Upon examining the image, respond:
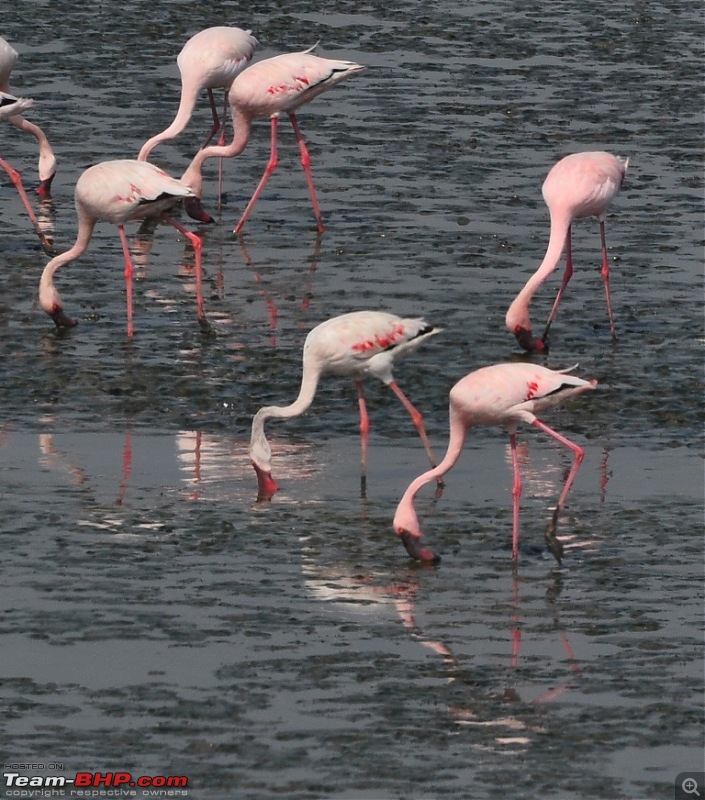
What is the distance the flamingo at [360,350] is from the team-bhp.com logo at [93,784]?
3617mm

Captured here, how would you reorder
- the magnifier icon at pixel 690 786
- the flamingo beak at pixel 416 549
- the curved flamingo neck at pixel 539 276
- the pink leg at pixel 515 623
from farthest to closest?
1. the curved flamingo neck at pixel 539 276
2. the flamingo beak at pixel 416 549
3. the pink leg at pixel 515 623
4. the magnifier icon at pixel 690 786

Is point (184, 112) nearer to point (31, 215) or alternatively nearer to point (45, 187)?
point (45, 187)

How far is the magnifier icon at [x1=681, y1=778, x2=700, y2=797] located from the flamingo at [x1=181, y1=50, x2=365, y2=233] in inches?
350

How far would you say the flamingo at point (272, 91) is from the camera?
15.1 metres

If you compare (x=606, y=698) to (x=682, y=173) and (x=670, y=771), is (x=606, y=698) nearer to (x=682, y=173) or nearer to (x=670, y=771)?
(x=670, y=771)

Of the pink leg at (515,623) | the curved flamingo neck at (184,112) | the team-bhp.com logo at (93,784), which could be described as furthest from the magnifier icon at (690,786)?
the curved flamingo neck at (184,112)

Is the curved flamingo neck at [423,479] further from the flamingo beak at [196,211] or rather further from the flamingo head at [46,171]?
the flamingo head at [46,171]

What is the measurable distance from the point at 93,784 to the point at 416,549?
253 cm

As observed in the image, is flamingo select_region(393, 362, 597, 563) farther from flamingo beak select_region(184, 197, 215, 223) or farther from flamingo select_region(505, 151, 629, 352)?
flamingo beak select_region(184, 197, 215, 223)

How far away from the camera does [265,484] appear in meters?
9.95

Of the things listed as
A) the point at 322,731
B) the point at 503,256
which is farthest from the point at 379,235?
the point at 322,731

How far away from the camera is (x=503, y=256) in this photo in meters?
14.6

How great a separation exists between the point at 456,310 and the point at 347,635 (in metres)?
5.46

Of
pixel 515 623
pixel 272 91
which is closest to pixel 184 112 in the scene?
pixel 272 91
